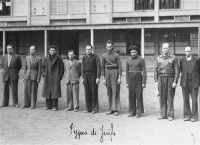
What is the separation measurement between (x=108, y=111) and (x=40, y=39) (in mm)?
23739

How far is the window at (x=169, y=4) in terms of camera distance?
3022cm

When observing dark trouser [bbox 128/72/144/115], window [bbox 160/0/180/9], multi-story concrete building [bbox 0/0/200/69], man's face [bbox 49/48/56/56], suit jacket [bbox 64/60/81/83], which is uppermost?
window [bbox 160/0/180/9]

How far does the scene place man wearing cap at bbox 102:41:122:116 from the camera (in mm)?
10680

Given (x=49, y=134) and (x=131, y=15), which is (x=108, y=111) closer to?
(x=49, y=134)

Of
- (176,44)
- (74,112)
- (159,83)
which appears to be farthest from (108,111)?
→ (176,44)

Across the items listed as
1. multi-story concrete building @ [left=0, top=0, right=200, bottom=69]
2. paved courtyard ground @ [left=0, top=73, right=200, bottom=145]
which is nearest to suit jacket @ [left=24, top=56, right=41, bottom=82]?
paved courtyard ground @ [left=0, top=73, right=200, bottom=145]

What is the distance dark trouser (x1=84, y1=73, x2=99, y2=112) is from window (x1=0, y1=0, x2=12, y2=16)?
25.9 m

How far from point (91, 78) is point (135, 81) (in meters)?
1.33

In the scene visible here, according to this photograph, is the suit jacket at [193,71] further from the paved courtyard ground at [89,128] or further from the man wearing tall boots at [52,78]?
the man wearing tall boots at [52,78]

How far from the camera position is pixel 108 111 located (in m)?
11.1

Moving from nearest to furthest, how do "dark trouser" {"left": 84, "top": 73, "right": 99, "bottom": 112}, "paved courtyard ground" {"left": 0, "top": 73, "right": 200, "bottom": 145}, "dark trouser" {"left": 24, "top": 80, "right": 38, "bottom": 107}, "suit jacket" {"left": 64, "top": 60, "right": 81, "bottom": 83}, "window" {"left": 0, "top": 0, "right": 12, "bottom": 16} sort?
1. "paved courtyard ground" {"left": 0, "top": 73, "right": 200, "bottom": 145}
2. "dark trouser" {"left": 84, "top": 73, "right": 99, "bottom": 112}
3. "suit jacket" {"left": 64, "top": 60, "right": 81, "bottom": 83}
4. "dark trouser" {"left": 24, "top": 80, "right": 38, "bottom": 107}
5. "window" {"left": 0, "top": 0, "right": 12, "bottom": 16}
